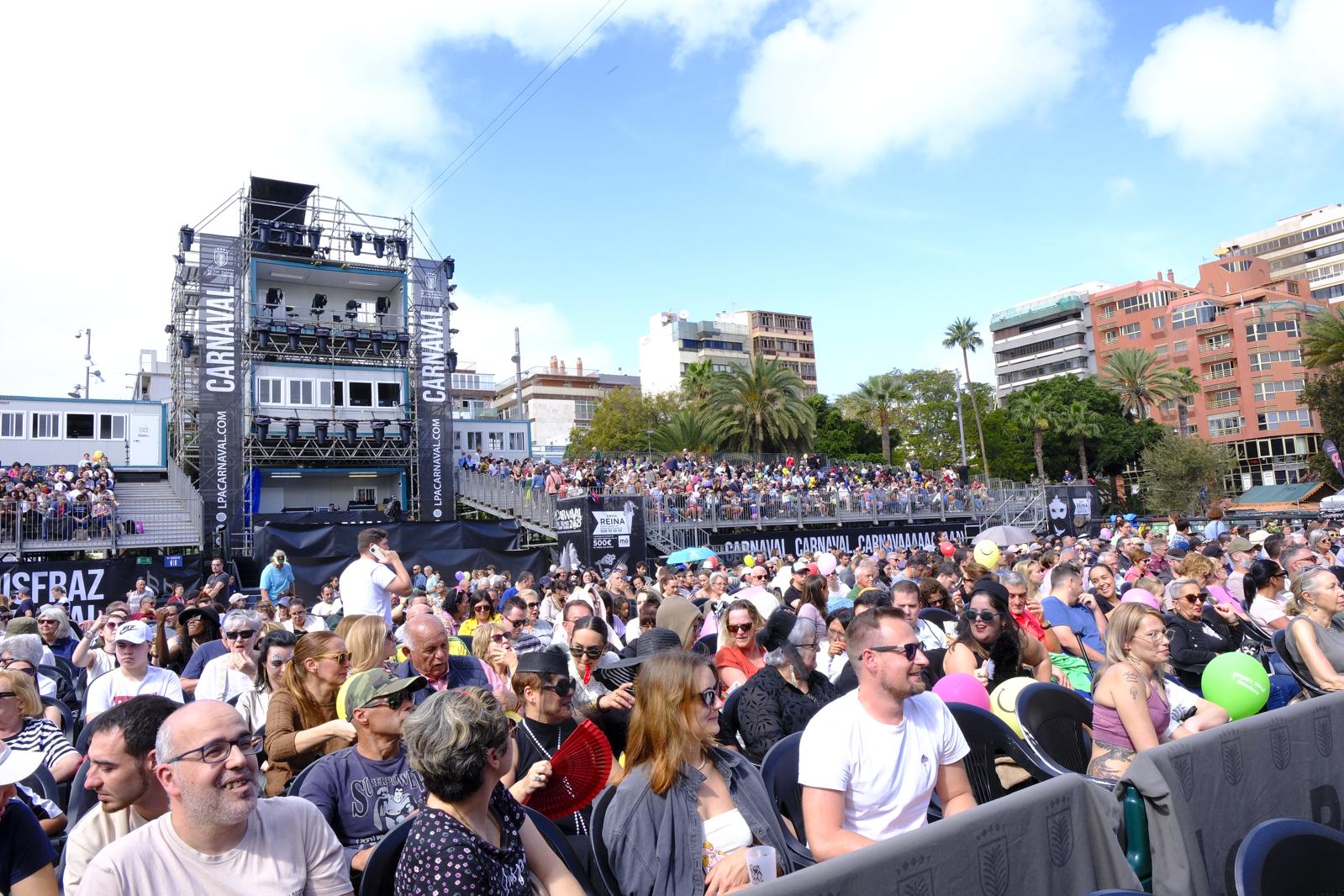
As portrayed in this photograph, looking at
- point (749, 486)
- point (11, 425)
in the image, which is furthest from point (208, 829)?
point (11, 425)

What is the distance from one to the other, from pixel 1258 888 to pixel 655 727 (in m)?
1.94

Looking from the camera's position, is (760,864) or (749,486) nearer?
(760,864)

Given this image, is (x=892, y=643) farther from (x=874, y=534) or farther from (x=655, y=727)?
(x=874, y=534)

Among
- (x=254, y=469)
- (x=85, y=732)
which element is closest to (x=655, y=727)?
(x=85, y=732)

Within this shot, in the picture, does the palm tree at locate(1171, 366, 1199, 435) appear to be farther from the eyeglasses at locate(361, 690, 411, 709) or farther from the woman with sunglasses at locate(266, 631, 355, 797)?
the eyeglasses at locate(361, 690, 411, 709)

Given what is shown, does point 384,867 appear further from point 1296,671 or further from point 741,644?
point 1296,671

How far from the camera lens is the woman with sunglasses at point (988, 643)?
18.0ft

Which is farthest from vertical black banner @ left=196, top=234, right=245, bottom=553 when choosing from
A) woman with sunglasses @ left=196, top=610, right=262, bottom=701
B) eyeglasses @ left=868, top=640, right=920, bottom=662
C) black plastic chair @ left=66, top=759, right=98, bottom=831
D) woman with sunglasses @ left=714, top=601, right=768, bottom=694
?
eyeglasses @ left=868, top=640, right=920, bottom=662

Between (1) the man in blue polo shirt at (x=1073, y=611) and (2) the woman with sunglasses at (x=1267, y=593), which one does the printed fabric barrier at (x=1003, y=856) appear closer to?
(1) the man in blue polo shirt at (x=1073, y=611)

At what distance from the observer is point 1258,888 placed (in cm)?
274

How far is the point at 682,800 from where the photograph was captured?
3.15 metres

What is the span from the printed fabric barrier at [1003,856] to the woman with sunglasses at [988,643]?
1909mm

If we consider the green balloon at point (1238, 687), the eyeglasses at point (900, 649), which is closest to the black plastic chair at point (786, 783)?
the eyeglasses at point (900, 649)

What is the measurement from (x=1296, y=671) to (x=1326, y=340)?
45.9m
